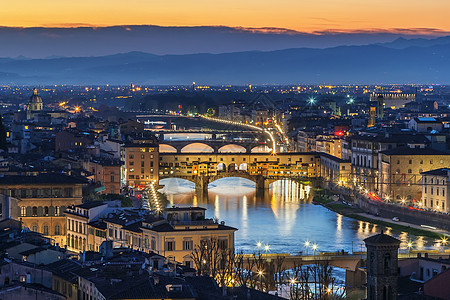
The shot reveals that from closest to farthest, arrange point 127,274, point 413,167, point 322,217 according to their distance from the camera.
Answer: point 127,274 < point 322,217 < point 413,167

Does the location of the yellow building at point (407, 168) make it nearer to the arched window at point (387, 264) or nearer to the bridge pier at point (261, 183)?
the bridge pier at point (261, 183)

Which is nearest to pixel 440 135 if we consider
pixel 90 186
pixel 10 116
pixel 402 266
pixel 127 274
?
pixel 90 186

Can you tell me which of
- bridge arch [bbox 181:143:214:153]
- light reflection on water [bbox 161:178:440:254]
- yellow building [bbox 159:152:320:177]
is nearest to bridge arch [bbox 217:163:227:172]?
yellow building [bbox 159:152:320:177]

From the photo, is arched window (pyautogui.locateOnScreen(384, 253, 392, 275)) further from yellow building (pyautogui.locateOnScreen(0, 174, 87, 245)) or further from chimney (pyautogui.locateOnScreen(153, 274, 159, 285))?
yellow building (pyautogui.locateOnScreen(0, 174, 87, 245))

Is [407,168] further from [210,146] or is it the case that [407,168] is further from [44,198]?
[210,146]

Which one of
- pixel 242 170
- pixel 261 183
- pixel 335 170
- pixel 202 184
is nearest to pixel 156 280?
pixel 202 184

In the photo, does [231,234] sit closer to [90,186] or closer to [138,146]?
[90,186]
